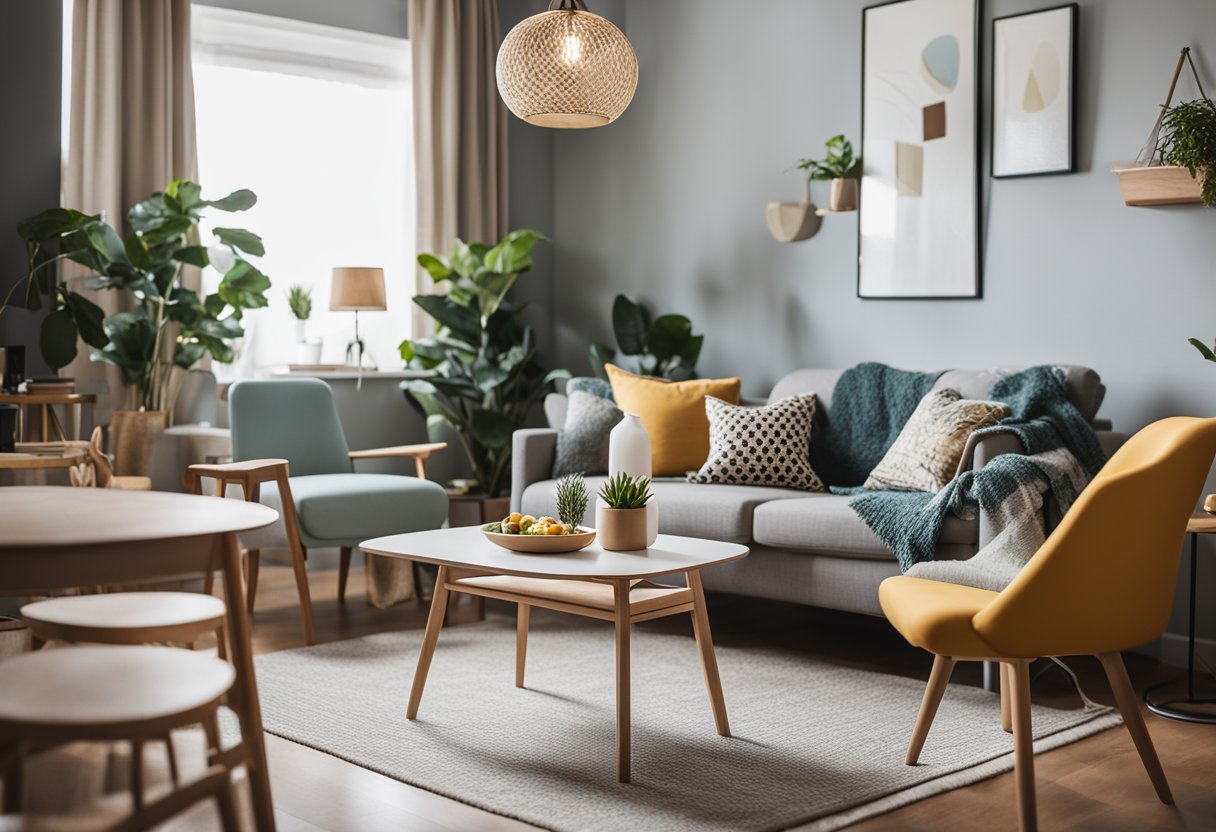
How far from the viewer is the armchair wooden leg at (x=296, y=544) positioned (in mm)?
4129

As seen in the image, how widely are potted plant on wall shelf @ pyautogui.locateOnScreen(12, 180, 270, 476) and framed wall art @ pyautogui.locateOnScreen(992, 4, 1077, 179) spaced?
279cm

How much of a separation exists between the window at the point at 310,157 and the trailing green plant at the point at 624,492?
2.81 metres

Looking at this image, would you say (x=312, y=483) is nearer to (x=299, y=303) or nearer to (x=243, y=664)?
(x=299, y=303)

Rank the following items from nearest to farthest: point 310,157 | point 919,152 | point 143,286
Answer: point 143,286, point 919,152, point 310,157

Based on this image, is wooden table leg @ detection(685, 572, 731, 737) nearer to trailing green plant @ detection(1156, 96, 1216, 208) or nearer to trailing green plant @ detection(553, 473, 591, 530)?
trailing green plant @ detection(553, 473, 591, 530)

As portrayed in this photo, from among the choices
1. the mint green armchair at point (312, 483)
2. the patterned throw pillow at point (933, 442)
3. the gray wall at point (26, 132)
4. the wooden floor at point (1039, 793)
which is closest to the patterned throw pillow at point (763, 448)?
the patterned throw pillow at point (933, 442)

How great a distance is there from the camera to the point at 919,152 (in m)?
4.81

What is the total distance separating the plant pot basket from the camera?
394 centimetres

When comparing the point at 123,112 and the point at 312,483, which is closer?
the point at 312,483

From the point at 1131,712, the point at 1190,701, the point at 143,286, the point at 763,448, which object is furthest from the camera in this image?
the point at 143,286

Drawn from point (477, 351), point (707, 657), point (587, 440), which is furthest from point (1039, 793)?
point (477, 351)

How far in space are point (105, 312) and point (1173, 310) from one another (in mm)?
3851

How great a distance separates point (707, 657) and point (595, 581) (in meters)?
0.33

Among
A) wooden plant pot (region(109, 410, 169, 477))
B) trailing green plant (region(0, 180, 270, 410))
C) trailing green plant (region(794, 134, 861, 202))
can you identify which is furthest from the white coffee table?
trailing green plant (region(794, 134, 861, 202))
